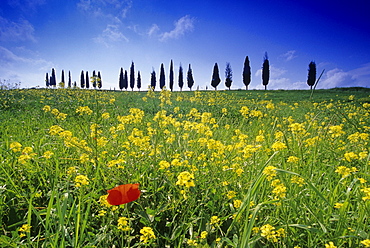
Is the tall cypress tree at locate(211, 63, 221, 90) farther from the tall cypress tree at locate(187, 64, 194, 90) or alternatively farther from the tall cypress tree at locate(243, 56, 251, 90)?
the tall cypress tree at locate(243, 56, 251, 90)

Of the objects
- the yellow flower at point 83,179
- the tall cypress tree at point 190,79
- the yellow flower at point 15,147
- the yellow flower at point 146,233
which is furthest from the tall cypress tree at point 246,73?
the yellow flower at point 146,233

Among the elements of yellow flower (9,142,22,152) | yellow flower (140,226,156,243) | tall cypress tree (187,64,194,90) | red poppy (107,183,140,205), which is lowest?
yellow flower (140,226,156,243)

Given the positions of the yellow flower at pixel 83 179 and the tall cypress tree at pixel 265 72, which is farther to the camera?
the tall cypress tree at pixel 265 72

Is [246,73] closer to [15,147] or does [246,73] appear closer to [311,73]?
[311,73]

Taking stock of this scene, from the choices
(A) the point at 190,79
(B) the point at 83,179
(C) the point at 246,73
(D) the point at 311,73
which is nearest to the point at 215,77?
(A) the point at 190,79

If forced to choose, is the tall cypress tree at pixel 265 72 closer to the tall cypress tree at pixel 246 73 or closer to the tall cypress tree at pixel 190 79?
the tall cypress tree at pixel 246 73

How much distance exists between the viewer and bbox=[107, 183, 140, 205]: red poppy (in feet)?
3.72

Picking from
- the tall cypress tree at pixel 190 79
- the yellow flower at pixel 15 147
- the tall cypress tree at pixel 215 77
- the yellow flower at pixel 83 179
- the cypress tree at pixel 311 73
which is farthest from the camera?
the tall cypress tree at pixel 190 79

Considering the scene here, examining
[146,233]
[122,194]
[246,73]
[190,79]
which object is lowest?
[146,233]

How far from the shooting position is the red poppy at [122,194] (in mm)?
1133

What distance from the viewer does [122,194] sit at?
3.85ft

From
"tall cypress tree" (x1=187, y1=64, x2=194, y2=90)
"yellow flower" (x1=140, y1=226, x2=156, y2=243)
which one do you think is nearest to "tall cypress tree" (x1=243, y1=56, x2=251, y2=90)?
"tall cypress tree" (x1=187, y1=64, x2=194, y2=90)

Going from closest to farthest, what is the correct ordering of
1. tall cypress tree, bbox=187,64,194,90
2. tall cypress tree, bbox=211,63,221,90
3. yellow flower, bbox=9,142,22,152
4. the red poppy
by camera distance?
the red poppy < yellow flower, bbox=9,142,22,152 < tall cypress tree, bbox=211,63,221,90 < tall cypress tree, bbox=187,64,194,90

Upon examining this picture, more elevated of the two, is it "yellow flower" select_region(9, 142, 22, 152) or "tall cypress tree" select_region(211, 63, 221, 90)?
"tall cypress tree" select_region(211, 63, 221, 90)
